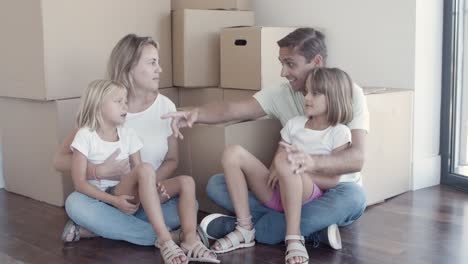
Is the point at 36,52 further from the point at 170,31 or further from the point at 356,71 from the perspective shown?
the point at 356,71

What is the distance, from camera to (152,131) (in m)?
2.26

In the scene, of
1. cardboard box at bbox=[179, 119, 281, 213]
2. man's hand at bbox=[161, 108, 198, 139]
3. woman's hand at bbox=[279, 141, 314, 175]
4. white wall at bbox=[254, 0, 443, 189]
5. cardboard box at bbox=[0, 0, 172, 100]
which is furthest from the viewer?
white wall at bbox=[254, 0, 443, 189]

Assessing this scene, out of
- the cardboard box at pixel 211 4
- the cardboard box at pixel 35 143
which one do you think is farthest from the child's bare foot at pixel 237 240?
the cardboard box at pixel 211 4

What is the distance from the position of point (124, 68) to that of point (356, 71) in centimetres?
116

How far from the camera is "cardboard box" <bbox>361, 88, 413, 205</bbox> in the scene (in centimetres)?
247

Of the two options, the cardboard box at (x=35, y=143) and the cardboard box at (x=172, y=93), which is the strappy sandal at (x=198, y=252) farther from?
the cardboard box at (x=172, y=93)

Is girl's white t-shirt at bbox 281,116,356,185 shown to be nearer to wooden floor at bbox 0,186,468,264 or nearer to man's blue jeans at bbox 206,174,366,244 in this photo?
man's blue jeans at bbox 206,174,366,244

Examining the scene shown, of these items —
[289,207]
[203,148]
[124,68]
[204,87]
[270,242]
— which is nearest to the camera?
[289,207]

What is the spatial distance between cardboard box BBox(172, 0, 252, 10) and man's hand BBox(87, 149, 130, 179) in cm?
118

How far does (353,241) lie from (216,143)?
62 cm

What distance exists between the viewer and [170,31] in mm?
2922

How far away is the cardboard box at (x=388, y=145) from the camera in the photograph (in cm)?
247

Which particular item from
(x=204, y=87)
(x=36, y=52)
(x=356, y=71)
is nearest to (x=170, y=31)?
(x=204, y=87)

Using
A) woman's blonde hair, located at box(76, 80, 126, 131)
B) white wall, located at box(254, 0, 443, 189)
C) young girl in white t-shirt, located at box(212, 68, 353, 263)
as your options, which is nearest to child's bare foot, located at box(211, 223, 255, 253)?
young girl in white t-shirt, located at box(212, 68, 353, 263)
